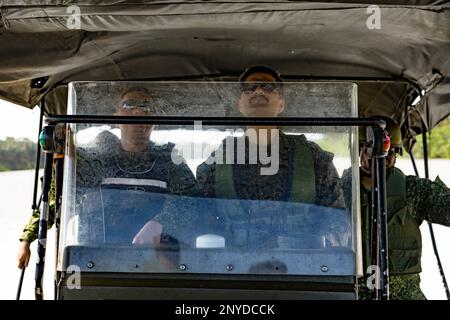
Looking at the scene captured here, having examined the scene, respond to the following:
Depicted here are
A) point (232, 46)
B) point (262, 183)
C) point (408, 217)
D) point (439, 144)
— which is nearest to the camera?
point (262, 183)

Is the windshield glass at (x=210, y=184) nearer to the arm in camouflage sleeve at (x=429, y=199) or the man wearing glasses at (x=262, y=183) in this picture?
the man wearing glasses at (x=262, y=183)

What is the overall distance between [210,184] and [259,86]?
1.49 ft

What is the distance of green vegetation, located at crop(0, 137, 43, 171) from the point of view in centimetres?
1905

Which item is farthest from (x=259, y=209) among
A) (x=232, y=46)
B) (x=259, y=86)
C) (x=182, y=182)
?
(x=232, y=46)

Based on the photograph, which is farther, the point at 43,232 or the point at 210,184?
the point at 210,184

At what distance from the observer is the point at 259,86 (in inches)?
120

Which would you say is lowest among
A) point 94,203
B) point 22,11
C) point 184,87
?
point 94,203

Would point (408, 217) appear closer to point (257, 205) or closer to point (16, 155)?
point (257, 205)

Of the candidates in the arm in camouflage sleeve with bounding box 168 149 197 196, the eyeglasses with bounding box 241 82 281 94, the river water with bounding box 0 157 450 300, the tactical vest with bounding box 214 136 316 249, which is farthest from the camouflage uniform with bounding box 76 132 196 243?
the river water with bounding box 0 157 450 300

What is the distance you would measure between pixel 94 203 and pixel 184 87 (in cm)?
61

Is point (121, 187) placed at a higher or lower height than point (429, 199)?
lower

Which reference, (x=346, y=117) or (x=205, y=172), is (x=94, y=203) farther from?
(x=346, y=117)
